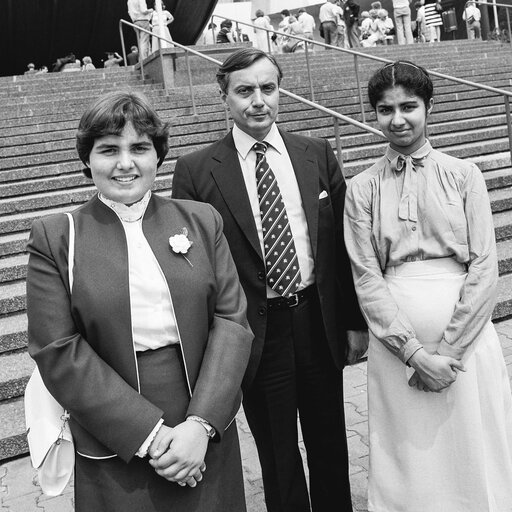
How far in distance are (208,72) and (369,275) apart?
8.45m

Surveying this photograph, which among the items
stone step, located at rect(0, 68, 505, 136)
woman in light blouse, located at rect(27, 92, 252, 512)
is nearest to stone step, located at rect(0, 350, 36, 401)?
→ woman in light blouse, located at rect(27, 92, 252, 512)

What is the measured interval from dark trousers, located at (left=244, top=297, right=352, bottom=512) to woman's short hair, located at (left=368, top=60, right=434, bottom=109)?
2.68 ft

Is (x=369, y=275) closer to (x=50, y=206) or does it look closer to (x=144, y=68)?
(x=50, y=206)

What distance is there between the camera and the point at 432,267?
2.22 metres

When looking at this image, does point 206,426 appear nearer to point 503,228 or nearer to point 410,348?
point 410,348

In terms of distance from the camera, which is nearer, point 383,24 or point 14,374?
point 14,374

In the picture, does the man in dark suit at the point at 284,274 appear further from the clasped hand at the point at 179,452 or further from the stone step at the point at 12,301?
the stone step at the point at 12,301

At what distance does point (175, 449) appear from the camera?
1643 mm

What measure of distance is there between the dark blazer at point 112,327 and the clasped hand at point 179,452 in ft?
0.14


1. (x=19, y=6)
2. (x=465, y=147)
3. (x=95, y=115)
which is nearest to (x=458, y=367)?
(x=95, y=115)

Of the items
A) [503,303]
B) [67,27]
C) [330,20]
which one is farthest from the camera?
[67,27]

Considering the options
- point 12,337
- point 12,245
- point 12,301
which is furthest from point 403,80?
point 12,245

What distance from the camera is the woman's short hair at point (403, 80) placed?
220 cm

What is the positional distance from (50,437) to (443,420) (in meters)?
1.34
